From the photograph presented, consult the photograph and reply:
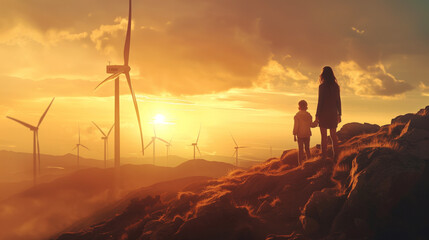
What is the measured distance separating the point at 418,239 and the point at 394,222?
97 cm

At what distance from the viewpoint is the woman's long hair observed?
17.0m

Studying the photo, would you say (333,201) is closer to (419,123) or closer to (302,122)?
(302,122)

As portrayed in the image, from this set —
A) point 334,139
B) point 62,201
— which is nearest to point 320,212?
point 334,139

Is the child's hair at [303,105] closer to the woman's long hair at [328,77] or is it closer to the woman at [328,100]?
the woman at [328,100]

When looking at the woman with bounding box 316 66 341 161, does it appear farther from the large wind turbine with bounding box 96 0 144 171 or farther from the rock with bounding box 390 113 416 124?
the large wind turbine with bounding box 96 0 144 171

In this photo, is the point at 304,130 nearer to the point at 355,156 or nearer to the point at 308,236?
the point at 355,156

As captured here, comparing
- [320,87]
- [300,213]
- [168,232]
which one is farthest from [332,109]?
[168,232]

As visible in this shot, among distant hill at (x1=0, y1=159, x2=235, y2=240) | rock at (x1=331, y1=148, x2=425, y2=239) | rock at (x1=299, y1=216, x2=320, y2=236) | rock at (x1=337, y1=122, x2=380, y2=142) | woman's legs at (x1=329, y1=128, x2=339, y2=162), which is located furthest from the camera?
distant hill at (x1=0, y1=159, x2=235, y2=240)

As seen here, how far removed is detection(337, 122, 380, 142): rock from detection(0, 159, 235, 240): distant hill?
275 ft

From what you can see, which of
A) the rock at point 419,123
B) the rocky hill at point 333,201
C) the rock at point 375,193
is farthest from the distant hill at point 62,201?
the rock at point 375,193

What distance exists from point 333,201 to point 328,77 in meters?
6.41

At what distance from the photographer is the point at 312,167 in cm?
1942

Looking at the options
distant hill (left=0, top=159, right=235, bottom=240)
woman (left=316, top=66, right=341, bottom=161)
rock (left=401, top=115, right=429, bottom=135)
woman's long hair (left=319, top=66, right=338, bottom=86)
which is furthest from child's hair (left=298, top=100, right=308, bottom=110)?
distant hill (left=0, top=159, right=235, bottom=240)

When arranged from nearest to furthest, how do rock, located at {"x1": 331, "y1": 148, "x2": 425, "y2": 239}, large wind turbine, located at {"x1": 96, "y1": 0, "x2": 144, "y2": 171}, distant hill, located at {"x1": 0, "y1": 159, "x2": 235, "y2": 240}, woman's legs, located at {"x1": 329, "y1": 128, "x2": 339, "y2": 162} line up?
rock, located at {"x1": 331, "y1": 148, "x2": 425, "y2": 239} → woman's legs, located at {"x1": 329, "y1": 128, "x2": 339, "y2": 162} → large wind turbine, located at {"x1": 96, "y1": 0, "x2": 144, "y2": 171} → distant hill, located at {"x1": 0, "y1": 159, "x2": 235, "y2": 240}
